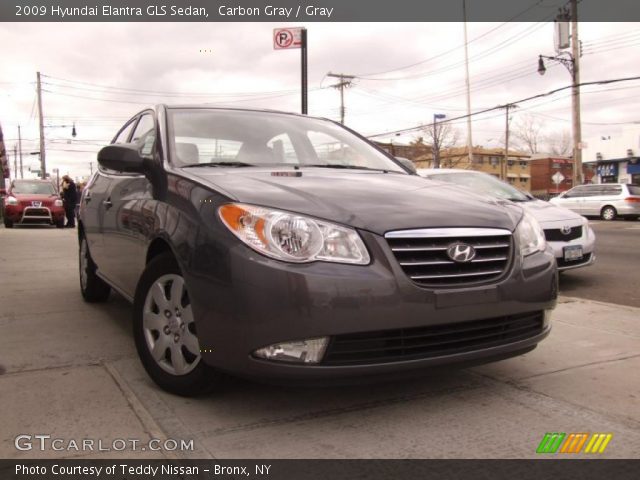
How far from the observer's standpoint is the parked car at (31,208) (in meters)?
16.8

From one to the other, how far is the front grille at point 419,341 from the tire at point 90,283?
11.0 ft

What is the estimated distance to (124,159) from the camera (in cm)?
330

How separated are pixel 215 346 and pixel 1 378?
5.10ft

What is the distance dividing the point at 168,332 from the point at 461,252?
1530 mm

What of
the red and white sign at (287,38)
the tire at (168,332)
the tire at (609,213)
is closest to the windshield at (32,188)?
the red and white sign at (287,38)

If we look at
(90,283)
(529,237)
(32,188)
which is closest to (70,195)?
(32,188)

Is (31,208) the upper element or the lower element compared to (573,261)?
upper

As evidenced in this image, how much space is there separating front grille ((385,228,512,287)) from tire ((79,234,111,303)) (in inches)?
137

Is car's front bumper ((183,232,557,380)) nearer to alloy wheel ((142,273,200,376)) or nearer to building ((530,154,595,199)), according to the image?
alloy wheel ((142,273,200,376))

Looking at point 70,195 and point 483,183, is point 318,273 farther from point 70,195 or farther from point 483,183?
point 70,195

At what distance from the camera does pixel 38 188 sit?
18188 mm

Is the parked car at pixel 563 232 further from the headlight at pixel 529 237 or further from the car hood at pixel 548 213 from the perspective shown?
the headlight at pixel 529 237
